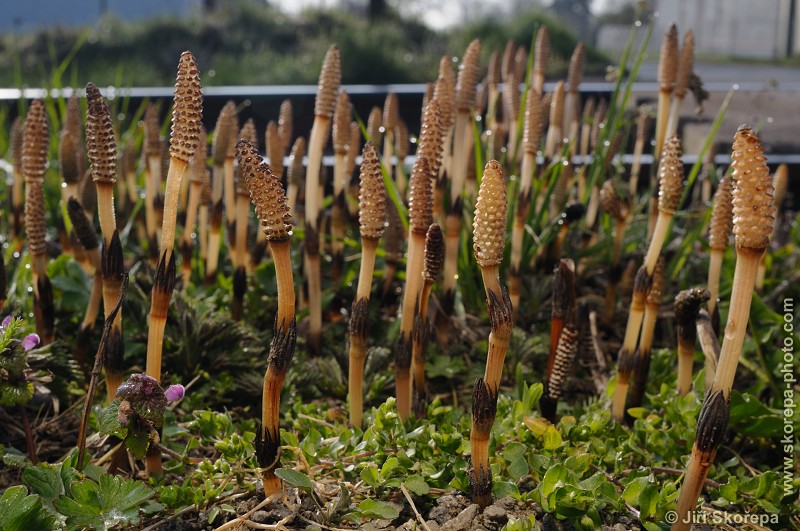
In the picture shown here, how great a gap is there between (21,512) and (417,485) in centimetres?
64

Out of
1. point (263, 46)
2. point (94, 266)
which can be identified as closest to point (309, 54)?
point (263, 46)

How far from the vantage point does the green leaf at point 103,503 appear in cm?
129

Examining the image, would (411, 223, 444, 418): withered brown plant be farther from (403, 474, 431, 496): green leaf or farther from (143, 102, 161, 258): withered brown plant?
(143, 102, 161, 258): withered brown plant

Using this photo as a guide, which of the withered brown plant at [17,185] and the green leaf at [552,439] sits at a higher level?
the withered brown plant at [17,185]

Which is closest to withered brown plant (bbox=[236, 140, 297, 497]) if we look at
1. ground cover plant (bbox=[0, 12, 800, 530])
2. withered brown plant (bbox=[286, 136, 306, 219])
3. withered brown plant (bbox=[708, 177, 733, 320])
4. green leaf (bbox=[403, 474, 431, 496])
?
ground cover plant (bbox=[0, 12, 800, 530])

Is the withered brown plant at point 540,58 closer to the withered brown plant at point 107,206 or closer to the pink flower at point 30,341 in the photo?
the withered brown plant at point 107,206

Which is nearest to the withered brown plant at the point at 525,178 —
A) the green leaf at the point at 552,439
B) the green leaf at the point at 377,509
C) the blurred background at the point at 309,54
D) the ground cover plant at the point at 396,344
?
the ground cover plant at the point at 396,344

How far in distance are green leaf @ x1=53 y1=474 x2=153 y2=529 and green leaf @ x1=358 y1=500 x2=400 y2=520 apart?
0.35 metres

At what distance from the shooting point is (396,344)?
180 cm

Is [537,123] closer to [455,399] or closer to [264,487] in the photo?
[455,399]

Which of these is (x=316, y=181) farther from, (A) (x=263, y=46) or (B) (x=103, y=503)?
(A) (x=263, y=46)

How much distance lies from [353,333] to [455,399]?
1.70ft

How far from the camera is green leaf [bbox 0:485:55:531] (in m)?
1.24

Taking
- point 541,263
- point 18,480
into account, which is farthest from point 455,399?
point 18,480
